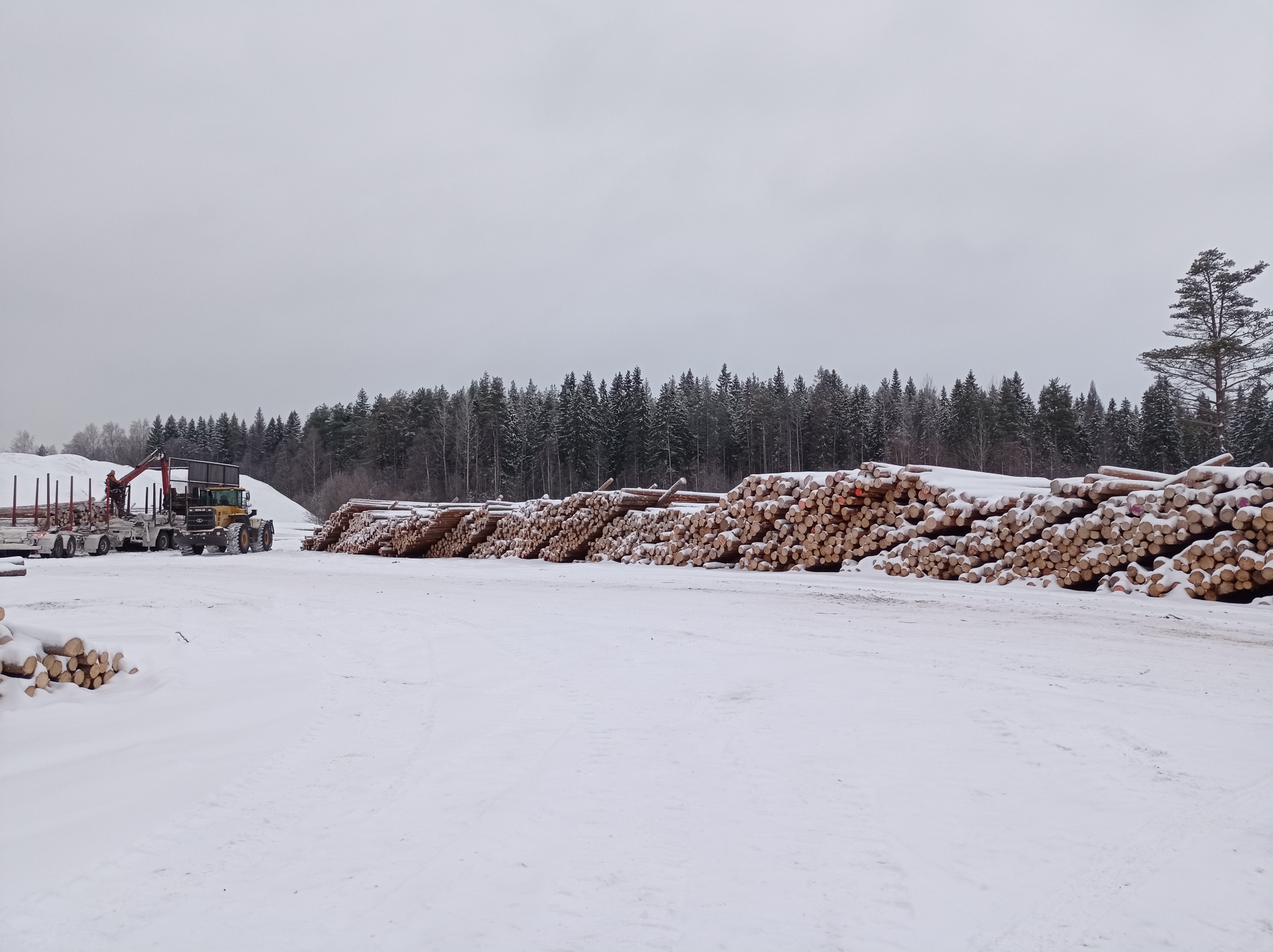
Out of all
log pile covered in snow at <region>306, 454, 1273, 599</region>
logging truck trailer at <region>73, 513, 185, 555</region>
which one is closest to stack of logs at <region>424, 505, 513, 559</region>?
log pile covered in snow at <region>306, 454, 1273, 599</region>

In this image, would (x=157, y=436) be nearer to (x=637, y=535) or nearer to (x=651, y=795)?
(x=637, y=535)

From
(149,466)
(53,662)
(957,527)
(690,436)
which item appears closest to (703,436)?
(690,436)

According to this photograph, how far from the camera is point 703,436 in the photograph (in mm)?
73438

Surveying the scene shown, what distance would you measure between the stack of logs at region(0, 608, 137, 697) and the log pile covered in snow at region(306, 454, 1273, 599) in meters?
12.3

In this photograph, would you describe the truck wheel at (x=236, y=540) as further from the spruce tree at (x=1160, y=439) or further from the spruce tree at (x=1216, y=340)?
the spruce tree at (x=1160, y=439)

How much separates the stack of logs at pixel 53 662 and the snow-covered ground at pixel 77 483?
56.2m

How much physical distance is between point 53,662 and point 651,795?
4.71 m

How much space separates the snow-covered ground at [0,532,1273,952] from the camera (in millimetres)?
2898

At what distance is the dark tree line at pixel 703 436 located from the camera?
2411 inches

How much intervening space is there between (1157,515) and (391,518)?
22.7 metres

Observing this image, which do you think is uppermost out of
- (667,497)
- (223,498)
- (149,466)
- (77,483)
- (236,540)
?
(77,483)

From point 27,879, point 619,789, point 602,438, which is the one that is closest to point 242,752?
point 27,879

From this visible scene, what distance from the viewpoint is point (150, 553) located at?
2880 centimetres

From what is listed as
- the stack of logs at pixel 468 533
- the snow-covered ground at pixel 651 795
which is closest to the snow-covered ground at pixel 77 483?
the stack of logs at pixel 468 533
